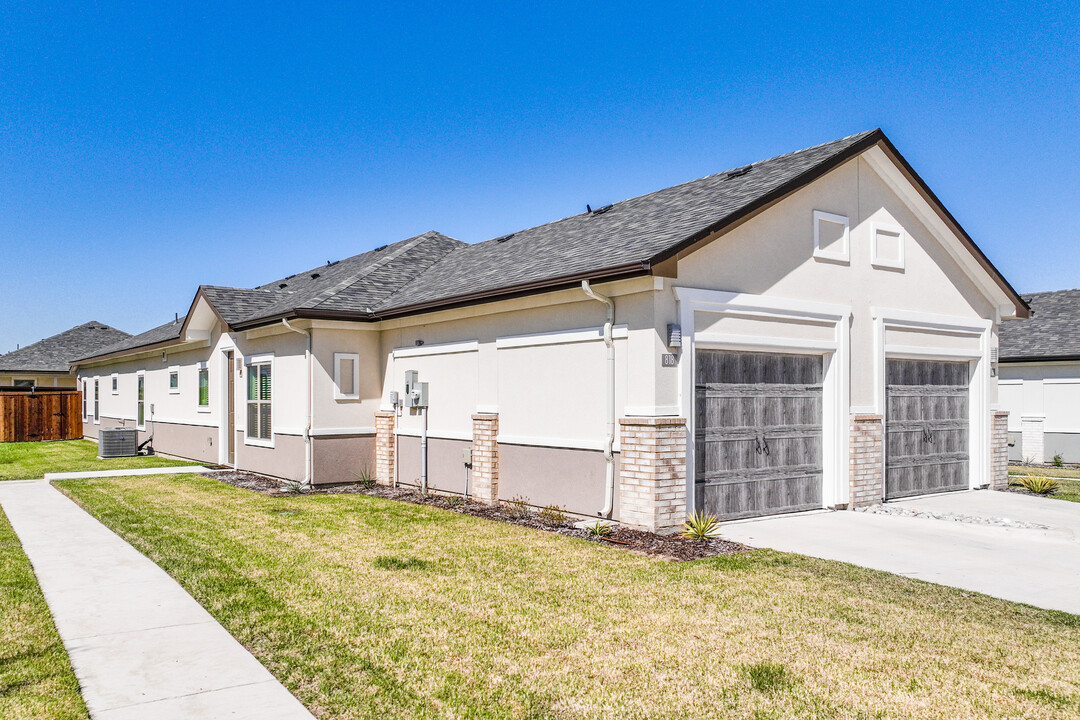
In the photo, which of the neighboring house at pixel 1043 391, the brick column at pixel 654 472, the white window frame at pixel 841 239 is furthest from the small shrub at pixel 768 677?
the neighboring house at pixel 1043 391

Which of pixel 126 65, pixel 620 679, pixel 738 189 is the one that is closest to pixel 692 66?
pixel 738 189

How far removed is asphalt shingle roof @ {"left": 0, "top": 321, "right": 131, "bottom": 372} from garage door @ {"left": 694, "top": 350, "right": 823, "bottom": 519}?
34.7 metres

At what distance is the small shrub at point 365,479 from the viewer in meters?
15.2

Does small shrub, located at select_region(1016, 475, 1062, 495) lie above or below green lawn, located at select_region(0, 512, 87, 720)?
below

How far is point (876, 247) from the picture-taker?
42.3 feet

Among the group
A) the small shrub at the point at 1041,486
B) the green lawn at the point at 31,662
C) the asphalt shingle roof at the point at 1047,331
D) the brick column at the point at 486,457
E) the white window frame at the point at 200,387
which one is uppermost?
the asphalt shingle roof at the point at 1047,331

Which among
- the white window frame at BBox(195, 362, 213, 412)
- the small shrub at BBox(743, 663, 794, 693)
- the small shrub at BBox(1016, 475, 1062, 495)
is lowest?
the small shrub at BBox(1016, 475, 1062, 495)

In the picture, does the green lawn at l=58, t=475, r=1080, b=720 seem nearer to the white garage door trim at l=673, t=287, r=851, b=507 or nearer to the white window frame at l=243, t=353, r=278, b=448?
the white garage door trim at l=673, t=287, r=851, b=507

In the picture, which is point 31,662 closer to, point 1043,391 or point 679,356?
point 679,356

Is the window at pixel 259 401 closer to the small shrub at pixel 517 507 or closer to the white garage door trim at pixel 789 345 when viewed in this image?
the small shrub at pixel 517 507

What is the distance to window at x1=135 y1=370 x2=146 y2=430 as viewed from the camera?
2558cm

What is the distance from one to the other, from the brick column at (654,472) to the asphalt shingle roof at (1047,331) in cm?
1635

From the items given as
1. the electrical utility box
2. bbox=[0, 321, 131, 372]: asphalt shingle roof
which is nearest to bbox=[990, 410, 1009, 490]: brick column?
the electrical utility box

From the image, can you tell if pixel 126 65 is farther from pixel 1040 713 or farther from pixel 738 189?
pixel 1040 713
